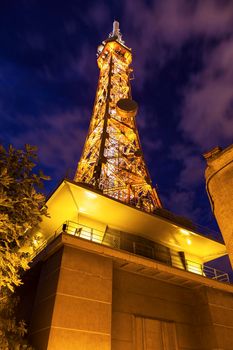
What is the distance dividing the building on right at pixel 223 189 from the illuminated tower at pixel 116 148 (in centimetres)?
1010

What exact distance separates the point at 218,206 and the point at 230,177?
0.62 metres

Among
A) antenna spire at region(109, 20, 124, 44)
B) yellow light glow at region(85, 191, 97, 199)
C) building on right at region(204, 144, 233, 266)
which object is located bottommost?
building on right at region(204, 144, 233, 266)

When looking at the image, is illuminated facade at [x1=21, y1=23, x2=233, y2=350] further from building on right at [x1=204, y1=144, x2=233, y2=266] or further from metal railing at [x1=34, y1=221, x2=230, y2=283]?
building on right at [x1=204, y1=144, x2=233, y2=266]

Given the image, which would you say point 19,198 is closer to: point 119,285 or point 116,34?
point 119,285

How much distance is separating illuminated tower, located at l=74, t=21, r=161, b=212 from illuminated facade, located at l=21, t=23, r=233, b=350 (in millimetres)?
2350

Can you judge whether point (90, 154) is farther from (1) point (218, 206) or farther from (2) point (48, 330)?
(1) point (218, 206)

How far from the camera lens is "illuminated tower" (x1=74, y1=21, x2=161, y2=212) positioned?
883 inches

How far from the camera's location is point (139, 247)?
14.9 meters

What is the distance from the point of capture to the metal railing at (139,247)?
44.9 feet

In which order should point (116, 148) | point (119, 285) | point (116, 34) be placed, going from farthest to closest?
point (116, 34), point (116, 148), point (119, 285)

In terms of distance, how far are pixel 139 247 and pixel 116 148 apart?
45.7 feet

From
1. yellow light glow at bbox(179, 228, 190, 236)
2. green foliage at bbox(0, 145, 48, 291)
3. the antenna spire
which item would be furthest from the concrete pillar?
the antenna spire

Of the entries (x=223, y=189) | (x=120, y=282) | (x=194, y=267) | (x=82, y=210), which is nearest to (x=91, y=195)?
(x=82, y=210)

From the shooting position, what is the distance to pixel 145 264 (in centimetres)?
1191
